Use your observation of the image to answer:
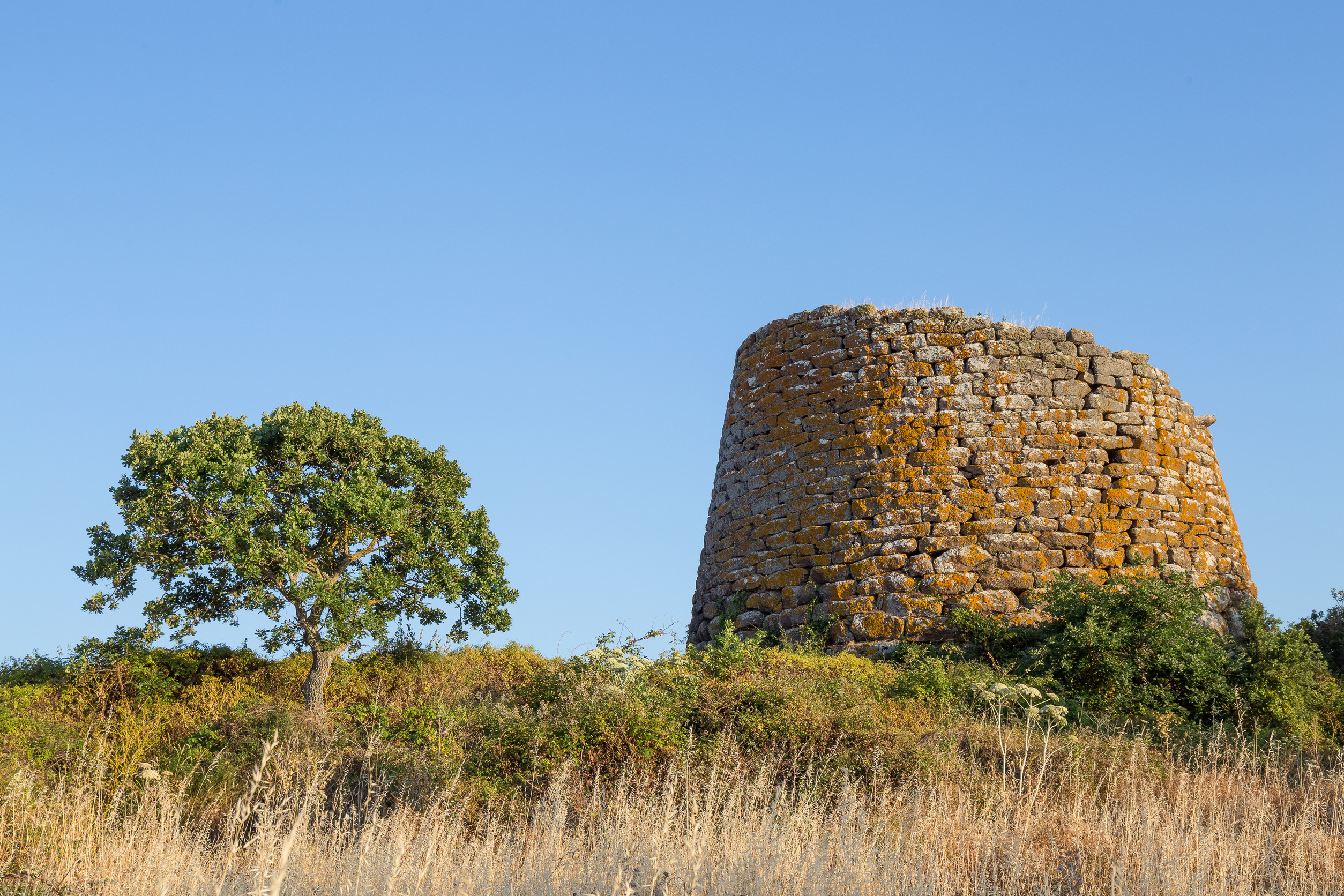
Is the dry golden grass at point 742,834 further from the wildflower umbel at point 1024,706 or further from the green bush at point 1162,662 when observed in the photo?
the green bush at point 1162,662

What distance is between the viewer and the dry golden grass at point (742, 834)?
4656 millimetres

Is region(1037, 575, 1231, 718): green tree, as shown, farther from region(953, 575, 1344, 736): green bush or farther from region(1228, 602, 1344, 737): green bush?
region(1228, 602, 1344, 737): green bush

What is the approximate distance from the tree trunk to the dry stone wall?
430 cm

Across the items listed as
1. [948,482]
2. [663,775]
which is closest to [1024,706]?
[948,482]

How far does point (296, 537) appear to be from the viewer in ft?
32.7

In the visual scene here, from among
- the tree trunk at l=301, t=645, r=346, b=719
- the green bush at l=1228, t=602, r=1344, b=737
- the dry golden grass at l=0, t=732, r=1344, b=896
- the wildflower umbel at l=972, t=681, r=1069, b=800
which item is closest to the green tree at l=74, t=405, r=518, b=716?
the tree trunk at l=301, t=645, r=346, b=719

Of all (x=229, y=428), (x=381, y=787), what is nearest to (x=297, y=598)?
(x=229, y=428)

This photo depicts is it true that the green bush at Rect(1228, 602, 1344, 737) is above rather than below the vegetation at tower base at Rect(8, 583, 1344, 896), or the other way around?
above

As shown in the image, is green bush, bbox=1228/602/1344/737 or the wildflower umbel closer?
the wildflower umbel

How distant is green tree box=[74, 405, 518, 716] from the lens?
9.98 m

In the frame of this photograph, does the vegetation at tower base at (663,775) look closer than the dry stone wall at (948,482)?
Yes

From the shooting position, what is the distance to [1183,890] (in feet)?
15.2

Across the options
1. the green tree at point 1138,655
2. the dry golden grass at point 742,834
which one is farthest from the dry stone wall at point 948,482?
the dry golden grass at point 742,834

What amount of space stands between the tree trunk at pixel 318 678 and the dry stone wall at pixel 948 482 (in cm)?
430
